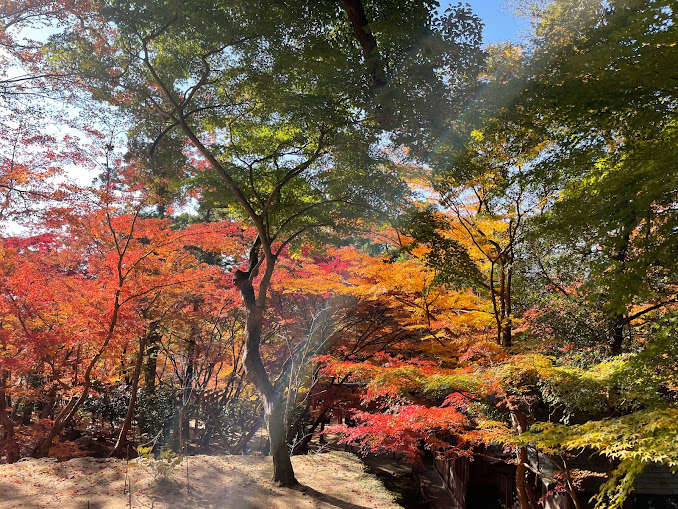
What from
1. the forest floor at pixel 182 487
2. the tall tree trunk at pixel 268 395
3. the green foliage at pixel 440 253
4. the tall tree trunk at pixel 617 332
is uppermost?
the green foliage at pixel 440 253

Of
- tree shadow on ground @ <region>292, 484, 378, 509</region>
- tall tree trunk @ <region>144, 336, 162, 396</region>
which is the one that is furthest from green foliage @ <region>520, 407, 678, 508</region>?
tall tree trunk @ <region>144, 336, 162, 396</region>

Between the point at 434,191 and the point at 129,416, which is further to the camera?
the point at 129,416

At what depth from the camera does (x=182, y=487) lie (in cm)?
723

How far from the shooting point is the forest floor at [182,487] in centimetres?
656

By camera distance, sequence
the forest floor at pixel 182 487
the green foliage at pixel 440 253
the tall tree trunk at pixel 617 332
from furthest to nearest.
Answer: the green foliage at pixel 440 253, the tall tree trunk at pixel 617 332, the forest floor at pixel 182 487

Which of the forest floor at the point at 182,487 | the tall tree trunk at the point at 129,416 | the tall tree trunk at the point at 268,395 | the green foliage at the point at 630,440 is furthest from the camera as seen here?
the tall tree trunk at the point at 129,416

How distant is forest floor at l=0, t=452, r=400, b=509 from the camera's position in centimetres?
656

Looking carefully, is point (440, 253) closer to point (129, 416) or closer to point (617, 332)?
point (617, 332)

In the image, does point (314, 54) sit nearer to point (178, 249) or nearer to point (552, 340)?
point (552, 340)

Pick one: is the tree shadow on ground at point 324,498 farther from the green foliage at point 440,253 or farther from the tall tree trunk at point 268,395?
the green foliage at point 440,253

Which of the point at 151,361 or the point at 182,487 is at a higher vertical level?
the point at 151,361

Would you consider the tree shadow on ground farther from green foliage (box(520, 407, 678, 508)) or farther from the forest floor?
green foliage (box(520, 407, 678, 508))

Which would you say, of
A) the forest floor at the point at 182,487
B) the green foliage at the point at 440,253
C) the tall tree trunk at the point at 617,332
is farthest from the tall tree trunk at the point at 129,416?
the tall tree trunk at the point at 617,332

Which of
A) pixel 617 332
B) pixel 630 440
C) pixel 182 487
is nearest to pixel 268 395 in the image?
pixel 182 487
